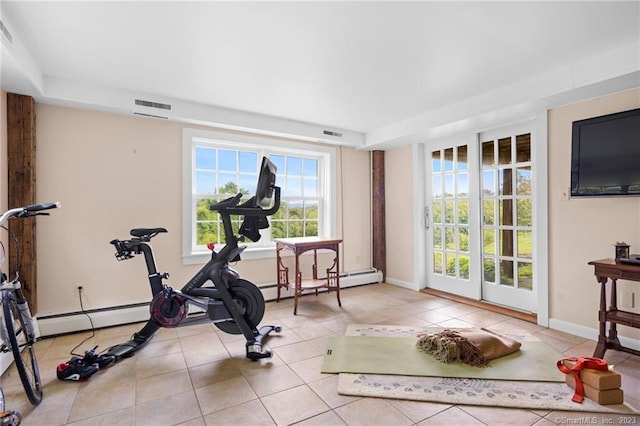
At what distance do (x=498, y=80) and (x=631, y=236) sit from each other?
1.78 m

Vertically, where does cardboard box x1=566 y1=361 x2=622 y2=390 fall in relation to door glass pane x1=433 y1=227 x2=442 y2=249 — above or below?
below

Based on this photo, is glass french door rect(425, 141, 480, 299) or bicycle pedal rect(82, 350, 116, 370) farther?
glass french door rect(425, 141, 480, 299)

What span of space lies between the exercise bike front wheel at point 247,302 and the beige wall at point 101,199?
4.29 feet

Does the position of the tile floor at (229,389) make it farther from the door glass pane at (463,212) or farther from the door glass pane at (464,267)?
the door glass pane at (463,212)

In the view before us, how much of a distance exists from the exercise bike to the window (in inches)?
42.2

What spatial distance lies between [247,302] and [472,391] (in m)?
1.86

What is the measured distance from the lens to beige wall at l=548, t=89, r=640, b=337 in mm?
2717

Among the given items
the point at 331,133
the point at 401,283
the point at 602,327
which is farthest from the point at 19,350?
the point at 401,283

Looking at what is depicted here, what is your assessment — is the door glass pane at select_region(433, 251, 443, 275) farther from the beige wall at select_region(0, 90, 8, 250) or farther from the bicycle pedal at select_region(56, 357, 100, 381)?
the beige wall at select_region(0, 90, 8, 250)

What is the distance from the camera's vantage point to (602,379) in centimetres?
192

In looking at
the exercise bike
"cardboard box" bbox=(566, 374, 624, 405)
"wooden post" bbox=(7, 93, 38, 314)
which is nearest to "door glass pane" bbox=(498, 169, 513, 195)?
"cardboard box" bbox=(566, 374, 624, 405)

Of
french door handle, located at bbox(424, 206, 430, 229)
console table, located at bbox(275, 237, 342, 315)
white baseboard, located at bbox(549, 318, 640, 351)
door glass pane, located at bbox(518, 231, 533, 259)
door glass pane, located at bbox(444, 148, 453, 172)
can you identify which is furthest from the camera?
french door handle, located at bbox(424, 206, 430, 229)

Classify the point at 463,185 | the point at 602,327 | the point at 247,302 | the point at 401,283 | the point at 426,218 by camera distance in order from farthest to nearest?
the point at 401,283
the point at 426,218
the point at 463,185
the point at 247,302
the point at 602,327

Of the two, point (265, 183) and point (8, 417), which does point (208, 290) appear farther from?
point (8, 417)
